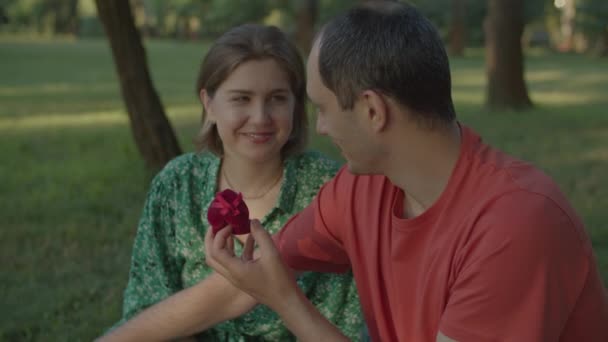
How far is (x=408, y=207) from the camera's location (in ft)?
7.08

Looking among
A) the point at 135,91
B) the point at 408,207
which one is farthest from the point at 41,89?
the point at 408,207

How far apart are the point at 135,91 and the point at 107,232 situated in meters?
1.86

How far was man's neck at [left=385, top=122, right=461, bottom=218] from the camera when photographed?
1970 millimetres

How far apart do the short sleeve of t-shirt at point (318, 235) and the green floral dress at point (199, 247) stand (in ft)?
1.59

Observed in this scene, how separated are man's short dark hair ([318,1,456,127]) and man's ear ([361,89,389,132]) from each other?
0.02 m

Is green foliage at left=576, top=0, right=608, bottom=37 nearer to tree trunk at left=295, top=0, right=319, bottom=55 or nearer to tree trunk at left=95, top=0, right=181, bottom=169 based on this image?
tree trunk at left=295, top=0, right=319, bottom=55

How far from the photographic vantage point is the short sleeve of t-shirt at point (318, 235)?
7.93 ft

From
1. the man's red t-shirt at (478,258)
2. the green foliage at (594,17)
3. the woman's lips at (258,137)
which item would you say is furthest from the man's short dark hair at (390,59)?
the green foliage at (594,17)

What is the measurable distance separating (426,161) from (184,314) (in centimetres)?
110

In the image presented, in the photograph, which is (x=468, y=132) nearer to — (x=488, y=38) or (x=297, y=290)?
(x=297, y=290)

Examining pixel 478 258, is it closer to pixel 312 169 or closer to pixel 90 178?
pixel 312 169

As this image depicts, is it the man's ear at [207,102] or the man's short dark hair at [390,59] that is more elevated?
the man's short dark hair at [390,59]

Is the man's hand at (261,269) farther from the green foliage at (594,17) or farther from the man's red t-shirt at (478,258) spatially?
the green foliage at (594,17)

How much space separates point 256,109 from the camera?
300 centimetres
